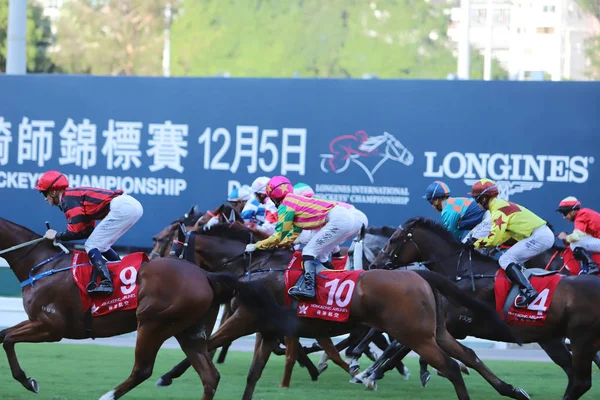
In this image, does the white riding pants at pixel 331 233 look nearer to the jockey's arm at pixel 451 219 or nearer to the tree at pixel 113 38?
the jockey's arm at pixel 451 219

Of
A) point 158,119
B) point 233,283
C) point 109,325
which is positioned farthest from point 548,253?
point 158,119

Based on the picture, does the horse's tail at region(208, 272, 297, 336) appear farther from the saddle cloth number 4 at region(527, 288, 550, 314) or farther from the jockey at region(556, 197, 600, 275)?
the jockey at region(556, 197, 600, 275)

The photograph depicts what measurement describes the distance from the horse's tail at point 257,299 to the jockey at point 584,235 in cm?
327

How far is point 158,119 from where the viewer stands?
1459cm

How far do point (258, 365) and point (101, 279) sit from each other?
1.29m

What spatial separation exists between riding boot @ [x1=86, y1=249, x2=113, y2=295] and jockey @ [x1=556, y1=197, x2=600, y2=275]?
14.4 feet

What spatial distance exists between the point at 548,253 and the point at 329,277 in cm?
343

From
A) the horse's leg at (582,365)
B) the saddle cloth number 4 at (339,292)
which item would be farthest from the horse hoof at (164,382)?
the horse's leg at (582,365)

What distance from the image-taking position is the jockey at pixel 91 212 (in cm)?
725

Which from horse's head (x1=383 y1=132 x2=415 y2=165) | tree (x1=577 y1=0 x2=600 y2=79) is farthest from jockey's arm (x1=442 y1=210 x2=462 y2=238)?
tree (x1=577 y1=0 x2=600 y2=79)

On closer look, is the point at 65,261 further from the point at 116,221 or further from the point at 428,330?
the point at 428,330

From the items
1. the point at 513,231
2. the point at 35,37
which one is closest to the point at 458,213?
the point at 513,231

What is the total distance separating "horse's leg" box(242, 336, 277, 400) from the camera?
726 centimetres

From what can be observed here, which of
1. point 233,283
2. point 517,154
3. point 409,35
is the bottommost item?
point 233,283
